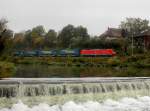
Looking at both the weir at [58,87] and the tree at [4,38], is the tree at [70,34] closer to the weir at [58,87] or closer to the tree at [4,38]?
the tree at [4,38]

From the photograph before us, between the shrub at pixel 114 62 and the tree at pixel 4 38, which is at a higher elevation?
the tree at pixel 4 38

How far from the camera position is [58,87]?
15.0 m

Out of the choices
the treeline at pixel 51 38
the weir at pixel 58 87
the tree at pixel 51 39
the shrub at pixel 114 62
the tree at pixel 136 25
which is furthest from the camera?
the tree at pixel 51 39

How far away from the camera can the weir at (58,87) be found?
14.2 m

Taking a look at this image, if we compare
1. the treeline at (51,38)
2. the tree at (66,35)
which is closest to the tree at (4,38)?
the treeline at (51,38)

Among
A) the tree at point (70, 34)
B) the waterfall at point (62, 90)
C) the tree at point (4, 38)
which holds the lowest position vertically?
the waterfall at point (62, 90)

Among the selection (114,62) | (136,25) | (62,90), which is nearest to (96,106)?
(62,90)

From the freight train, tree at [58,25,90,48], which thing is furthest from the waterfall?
tree at [58,25,90,48]

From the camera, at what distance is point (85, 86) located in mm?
15641

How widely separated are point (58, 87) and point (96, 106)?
1.76m

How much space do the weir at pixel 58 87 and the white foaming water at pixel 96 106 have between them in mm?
697

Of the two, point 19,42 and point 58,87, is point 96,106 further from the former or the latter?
point 19,42

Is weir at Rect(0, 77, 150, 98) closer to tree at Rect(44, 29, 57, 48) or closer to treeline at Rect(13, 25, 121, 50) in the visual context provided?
treeline at Rect(13, 25, 121, 50)

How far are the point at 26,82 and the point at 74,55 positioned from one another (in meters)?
42.8
